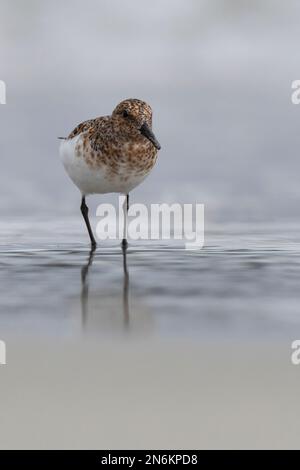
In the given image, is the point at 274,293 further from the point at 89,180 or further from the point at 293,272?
the point at 89,180

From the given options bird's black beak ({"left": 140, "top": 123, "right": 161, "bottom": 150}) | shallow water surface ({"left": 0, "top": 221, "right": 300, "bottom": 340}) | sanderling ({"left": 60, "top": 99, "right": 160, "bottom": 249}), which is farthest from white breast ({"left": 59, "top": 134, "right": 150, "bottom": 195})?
shallow water surface ({"left": 0, "top": 221, "right": 300, "bottom": 340})

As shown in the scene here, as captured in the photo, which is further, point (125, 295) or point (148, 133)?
point (148, 133)

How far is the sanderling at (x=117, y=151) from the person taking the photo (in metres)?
8.67

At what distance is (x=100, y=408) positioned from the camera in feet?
11.0

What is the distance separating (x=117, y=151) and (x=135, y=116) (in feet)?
1.56

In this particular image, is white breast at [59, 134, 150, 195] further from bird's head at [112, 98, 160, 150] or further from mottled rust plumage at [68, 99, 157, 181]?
bird's head at [112, 98, 160, 150]

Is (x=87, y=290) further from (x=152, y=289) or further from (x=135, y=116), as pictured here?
(x=135, y=116)

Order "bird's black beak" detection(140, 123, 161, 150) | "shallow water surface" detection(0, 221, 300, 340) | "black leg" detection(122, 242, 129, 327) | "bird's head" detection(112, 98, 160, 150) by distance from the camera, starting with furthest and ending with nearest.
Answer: "bird's head" detection(112, 98, 160, 150) → "bird's black beak" detection(140, 123, 161, 150) → "black leg" detection(122, 242, 129, 327) → "shallow water surface" detection(0, 221, 300, 340)

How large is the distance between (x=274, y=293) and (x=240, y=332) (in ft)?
4.02

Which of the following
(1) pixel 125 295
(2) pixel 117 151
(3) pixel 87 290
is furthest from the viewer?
(2) pixel 117 151

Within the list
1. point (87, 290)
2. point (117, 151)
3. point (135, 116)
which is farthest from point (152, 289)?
point (135, 116)

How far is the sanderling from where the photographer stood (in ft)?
28.5

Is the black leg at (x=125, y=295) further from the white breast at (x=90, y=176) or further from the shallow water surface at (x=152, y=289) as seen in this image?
the white breast at (x=90, y=176)

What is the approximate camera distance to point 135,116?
883cm
